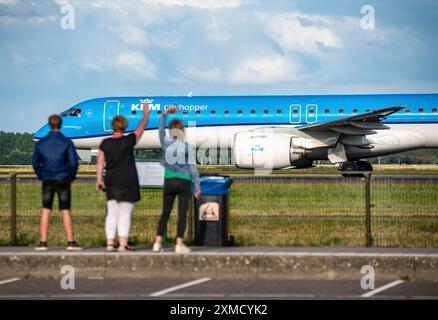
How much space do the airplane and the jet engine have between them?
121 cm

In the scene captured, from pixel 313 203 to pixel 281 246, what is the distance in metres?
1.02

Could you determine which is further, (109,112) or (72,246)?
(109,112)

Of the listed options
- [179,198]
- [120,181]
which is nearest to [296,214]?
[179,198]

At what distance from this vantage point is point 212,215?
13.2 metres

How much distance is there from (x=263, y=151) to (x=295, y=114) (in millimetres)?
3909

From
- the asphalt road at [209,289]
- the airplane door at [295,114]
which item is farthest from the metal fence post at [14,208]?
the airplane door at [295,114]

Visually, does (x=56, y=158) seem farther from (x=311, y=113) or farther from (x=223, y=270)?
(x=311, y=113)

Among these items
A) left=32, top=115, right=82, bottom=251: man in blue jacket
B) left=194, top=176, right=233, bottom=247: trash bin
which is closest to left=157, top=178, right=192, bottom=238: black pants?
left=194, top=176, right=233, bottom=247: trash bin

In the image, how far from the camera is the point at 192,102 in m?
34.2

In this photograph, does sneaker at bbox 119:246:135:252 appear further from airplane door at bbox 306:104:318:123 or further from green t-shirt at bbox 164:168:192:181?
airplane door at bbox 306:104:318:123

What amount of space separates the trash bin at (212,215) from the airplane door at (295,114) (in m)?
20.5

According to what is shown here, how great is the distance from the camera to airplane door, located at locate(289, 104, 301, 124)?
33562 millimetres
